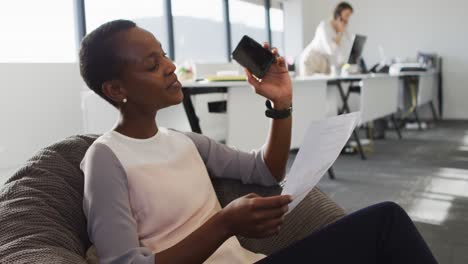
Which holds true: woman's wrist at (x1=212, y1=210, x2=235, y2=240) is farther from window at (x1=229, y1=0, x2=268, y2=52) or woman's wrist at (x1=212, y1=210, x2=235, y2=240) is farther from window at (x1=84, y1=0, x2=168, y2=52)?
window at (x1=229, y1=0, x2=268, y2=52)

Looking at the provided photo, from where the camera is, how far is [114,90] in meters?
1.04

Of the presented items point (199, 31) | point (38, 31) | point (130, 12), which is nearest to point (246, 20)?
point (199, 31)

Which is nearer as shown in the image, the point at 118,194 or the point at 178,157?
the point at 118,194

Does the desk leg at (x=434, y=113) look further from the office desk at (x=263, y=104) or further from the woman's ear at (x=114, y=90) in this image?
the woman's ear at (x=114, y=90)

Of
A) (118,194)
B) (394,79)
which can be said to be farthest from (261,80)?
(394,79)

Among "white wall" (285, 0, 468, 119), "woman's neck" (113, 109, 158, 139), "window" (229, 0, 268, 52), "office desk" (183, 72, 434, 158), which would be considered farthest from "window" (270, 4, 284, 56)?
"woman's neck" (113, 109, 158, 139)

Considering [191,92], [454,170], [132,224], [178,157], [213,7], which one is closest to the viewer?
[132,224]

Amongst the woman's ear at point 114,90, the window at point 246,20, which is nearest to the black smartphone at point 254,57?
the woman's ear at point 114,90

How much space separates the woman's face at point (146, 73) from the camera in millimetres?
1007

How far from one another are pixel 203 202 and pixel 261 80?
1.15 feet

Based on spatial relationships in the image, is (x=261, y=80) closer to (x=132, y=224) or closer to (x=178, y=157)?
(x=178, y=157)

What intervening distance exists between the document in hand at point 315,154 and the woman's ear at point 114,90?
41cm

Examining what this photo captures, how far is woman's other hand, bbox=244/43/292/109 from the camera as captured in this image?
121 cm

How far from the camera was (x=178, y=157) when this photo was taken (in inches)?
43.2
